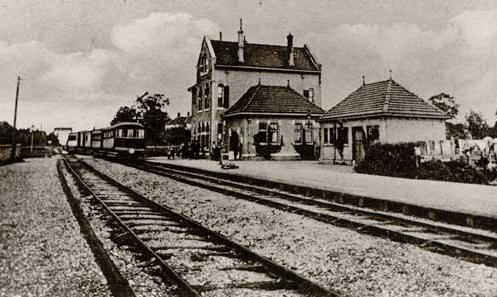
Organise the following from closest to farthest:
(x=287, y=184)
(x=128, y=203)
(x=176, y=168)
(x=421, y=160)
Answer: (x=128, y=203) < (x=287, y=184) < (x=421, y=160) < (x=176, y=168)

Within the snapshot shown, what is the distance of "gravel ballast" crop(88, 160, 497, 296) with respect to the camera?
493 cm

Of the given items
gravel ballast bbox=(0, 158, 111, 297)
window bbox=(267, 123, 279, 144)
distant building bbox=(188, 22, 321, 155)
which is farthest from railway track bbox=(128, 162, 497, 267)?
distant building bbox=(188, 22, 321, 155)

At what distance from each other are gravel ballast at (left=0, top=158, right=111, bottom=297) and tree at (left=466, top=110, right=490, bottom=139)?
31.6m

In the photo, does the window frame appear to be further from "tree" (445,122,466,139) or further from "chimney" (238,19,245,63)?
"tree" (445,122,466,139)

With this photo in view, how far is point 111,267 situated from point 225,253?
1.64 meters

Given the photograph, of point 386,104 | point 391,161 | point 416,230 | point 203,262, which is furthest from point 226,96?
point 203,262

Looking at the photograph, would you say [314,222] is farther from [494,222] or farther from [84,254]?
[84,254]

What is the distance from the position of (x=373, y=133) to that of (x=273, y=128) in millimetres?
11798

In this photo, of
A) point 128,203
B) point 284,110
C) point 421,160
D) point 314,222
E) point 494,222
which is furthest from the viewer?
point 284,110

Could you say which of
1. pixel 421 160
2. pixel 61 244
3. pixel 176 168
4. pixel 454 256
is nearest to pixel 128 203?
pixel 61 244

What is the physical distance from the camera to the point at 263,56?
42656 millimetres

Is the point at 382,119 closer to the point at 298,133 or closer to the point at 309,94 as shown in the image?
the point at 298,133

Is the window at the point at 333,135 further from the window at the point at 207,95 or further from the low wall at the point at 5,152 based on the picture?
the low wall at the point at 5,152

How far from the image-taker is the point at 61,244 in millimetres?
6957
